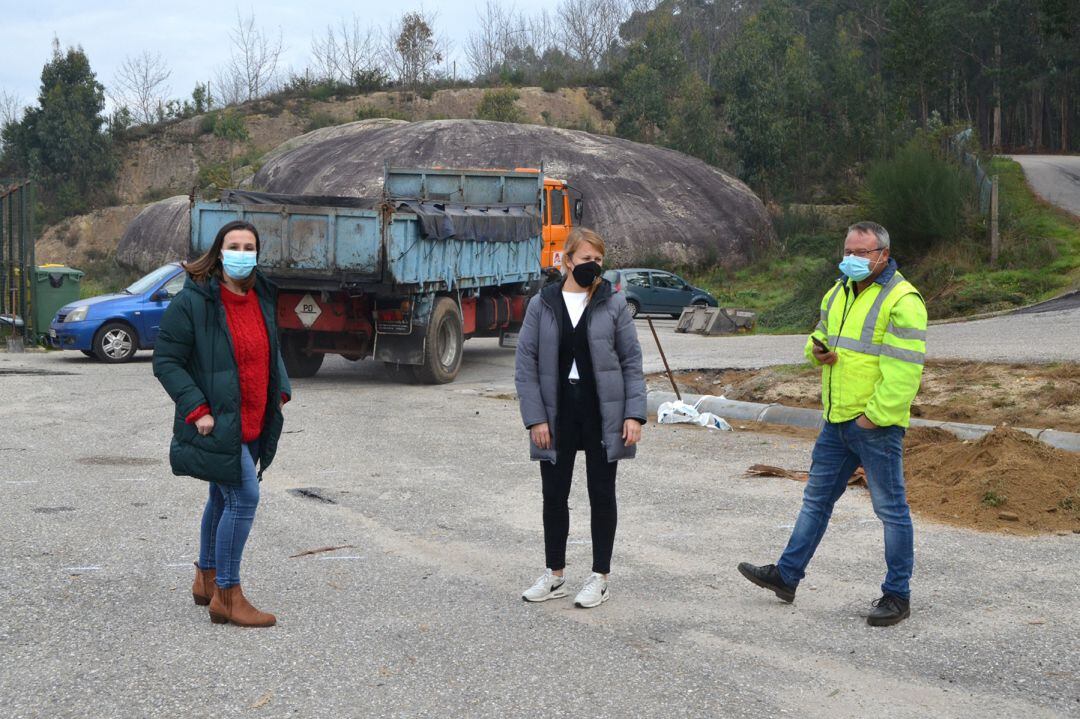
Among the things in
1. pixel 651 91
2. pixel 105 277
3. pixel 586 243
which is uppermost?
pixel 651 91

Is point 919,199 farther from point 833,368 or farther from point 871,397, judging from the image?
point 871,397

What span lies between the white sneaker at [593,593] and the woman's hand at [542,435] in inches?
27.4

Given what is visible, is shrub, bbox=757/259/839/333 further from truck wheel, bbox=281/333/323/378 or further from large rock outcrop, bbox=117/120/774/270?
truck wheel, bbox=281/333/323/378

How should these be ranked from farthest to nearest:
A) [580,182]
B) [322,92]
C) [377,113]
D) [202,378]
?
[322,92] < [377,113] < [580,182] < [202,378]

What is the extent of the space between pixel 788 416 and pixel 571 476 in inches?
265

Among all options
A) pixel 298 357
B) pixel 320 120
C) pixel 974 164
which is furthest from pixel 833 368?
pixel 320 120

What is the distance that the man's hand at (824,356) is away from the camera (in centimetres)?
571

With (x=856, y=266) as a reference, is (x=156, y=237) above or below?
above

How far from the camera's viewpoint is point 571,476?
5.88 meters

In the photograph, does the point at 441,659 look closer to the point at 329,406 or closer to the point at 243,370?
the point at 243,370

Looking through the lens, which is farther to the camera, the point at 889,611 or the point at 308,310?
the point at 308,310

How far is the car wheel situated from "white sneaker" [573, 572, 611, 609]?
14563 mm

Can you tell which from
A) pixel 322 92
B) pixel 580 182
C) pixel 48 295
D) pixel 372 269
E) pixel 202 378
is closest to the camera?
pixel 202 378

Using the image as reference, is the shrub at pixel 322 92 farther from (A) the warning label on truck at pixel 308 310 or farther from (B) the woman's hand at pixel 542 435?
(B) the woman's hand at pixel 542 435
